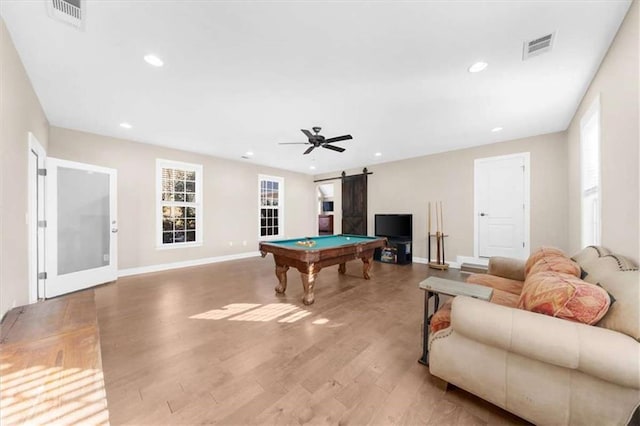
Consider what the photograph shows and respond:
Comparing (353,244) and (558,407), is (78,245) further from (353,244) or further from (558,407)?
(558,407)

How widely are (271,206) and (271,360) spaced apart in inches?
220

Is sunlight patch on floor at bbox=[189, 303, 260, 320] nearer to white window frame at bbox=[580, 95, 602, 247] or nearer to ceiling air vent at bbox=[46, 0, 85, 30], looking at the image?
ceiling air vent at bbox=[46, 0, 85, 30]

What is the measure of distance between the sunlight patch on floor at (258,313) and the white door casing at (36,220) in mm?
2005

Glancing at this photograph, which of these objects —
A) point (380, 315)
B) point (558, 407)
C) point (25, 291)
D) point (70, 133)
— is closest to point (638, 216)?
point (558, 407)

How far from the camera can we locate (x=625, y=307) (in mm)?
1186

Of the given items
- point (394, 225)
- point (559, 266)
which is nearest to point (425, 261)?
point (394, 225)

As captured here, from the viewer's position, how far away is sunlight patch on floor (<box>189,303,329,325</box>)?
2.68 meters

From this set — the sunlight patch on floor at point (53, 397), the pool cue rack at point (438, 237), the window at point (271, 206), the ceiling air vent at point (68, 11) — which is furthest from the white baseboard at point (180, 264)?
the pool cue rack at point (438, 237)

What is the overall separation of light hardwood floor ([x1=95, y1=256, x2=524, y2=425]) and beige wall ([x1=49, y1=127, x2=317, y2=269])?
1.46 meters

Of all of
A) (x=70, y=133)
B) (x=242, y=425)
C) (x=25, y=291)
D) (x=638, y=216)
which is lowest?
(x=242, y=425)

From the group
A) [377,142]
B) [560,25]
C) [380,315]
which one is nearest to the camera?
[560,25]

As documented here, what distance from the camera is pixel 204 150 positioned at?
209 inches

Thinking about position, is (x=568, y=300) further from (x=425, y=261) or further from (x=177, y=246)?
(x=177, y=246)

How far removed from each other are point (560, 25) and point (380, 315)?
3018mm
